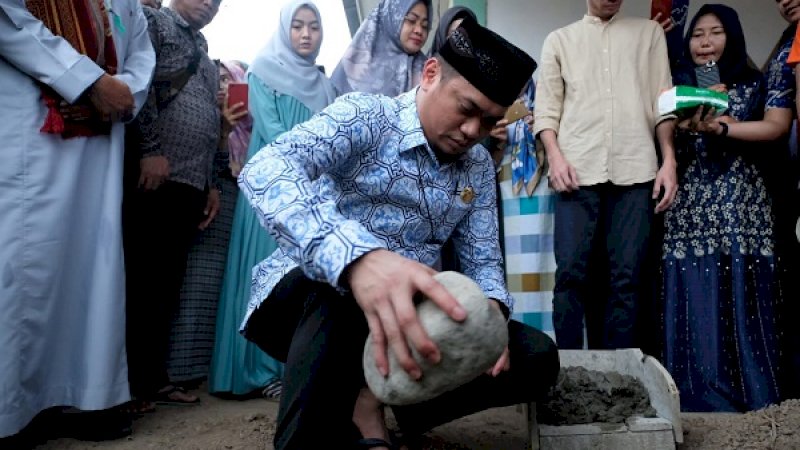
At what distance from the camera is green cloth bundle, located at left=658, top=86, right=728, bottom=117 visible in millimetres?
2475

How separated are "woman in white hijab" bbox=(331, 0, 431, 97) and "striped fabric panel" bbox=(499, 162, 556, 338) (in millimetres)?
819

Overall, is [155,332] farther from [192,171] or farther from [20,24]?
[20,24]

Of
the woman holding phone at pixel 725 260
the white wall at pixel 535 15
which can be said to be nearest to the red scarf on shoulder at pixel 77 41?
the woman holding phone at pixel 725 260

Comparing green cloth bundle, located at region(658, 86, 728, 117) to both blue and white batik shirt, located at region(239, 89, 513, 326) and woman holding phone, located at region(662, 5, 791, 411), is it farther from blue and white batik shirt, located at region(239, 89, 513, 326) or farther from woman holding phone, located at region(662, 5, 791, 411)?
blue and white batik shirt, located at region(239, 89, 513, 326)

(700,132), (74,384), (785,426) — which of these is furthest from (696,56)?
(74,384)

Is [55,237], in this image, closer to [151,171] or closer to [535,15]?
[151,171]

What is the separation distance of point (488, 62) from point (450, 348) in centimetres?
80

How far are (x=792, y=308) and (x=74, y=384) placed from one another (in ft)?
9.10

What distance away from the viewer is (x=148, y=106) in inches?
102

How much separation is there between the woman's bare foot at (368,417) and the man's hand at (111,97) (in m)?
1.36

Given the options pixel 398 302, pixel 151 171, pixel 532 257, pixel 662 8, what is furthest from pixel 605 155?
pixel 398 302

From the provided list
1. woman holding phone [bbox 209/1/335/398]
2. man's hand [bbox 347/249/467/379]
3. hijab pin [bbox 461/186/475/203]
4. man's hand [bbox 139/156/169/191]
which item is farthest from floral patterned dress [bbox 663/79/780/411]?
man's hand [bbox 139/156/169/191]

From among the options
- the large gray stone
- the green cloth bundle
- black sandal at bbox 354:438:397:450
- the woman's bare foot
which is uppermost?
the green cloth bundle

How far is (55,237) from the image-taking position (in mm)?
2064
